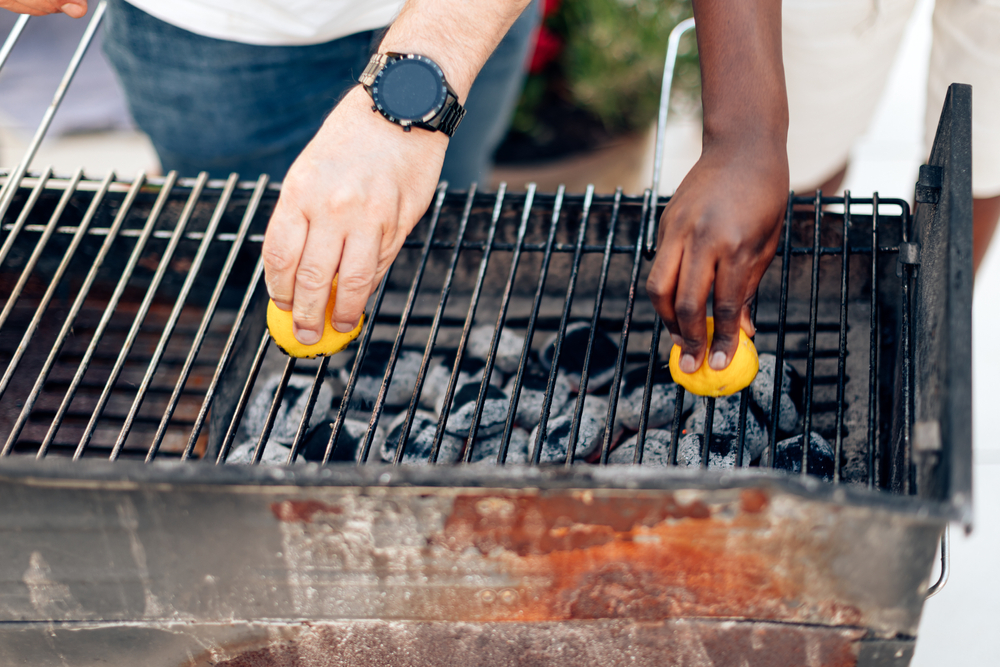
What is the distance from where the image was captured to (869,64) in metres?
1.88

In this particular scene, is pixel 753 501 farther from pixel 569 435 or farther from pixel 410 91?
pixel 410 91

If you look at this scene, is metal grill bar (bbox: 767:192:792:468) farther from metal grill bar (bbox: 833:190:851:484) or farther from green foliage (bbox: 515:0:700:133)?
green foliage (bbox: 515:0:700:133)

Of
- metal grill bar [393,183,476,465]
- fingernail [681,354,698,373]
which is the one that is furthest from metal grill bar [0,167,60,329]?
fingernail [681,354,698,373]

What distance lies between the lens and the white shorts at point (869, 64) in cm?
163

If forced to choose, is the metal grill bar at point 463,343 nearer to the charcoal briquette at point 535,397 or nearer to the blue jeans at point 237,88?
the charcoal briquette at point 535,397

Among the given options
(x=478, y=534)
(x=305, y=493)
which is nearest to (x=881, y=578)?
(x=478, y=534)

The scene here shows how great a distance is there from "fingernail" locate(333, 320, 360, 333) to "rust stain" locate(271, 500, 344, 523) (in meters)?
0.35

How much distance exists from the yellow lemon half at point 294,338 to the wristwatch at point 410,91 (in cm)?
30

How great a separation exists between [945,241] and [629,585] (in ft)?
2.19

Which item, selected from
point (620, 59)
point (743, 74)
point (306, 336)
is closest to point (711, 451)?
point (743, 74)

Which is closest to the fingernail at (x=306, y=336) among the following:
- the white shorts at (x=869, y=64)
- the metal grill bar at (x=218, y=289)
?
the metal grill bar at (x=218, y=289)

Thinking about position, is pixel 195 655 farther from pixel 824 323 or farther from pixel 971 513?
pixel 824 323

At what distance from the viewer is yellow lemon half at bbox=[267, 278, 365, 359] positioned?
122cm

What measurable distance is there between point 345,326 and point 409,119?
0.34 m
